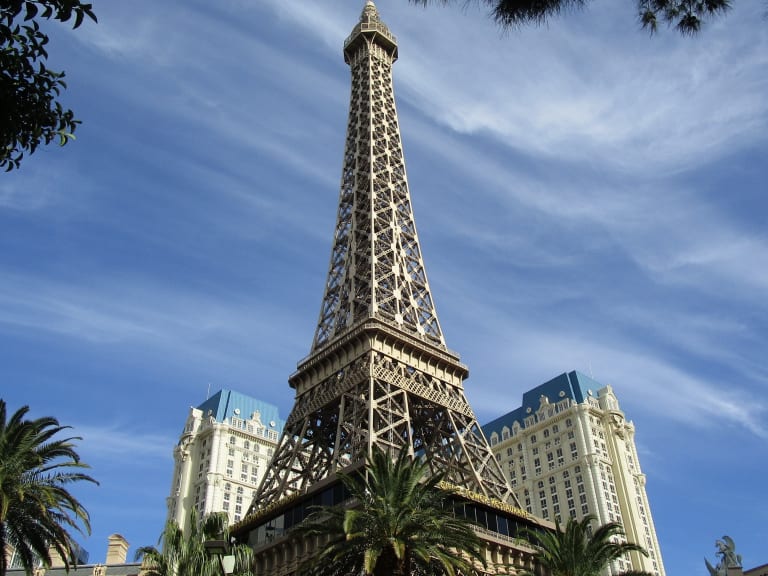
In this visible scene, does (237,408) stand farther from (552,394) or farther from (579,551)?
(579,551)

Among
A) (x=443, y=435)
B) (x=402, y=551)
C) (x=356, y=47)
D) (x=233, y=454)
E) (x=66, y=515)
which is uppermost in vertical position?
(x=356, y=47)

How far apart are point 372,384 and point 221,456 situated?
77618mm

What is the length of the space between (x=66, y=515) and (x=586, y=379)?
11599 centimetres

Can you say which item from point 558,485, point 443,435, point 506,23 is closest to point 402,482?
point 506,23

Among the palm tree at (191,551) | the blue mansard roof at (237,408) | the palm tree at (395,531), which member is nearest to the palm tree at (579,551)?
the palm tree at (395,531)

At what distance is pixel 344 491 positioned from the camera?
55.9m

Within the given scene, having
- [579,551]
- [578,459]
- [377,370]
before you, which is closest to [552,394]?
[578,459]

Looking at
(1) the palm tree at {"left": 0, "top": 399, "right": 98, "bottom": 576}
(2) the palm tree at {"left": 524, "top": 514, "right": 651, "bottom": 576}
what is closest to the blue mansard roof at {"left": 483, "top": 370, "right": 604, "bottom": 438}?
(2) the palm tree at {"left": 524, "top": 514, "right": 651, "bottom": 576}

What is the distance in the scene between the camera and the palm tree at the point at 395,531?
34844 mm

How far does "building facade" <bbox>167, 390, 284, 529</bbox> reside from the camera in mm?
129250

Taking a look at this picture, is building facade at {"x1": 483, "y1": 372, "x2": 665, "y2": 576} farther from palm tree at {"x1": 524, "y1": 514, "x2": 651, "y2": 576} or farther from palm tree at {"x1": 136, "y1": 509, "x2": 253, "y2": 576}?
palm tree at {"x1": 136, "y1": 509, "x2": 253, "y2": 576}

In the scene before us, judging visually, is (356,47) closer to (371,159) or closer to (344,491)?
(371,159)

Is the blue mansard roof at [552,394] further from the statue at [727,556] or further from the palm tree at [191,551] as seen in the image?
the palm tree at [191,551]

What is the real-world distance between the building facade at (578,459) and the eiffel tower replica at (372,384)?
179 ft
